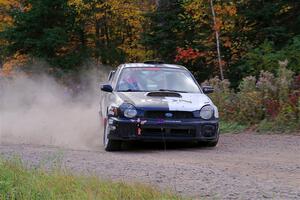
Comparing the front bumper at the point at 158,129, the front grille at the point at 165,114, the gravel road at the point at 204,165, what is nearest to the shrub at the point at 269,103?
the gravel road at the point at 204,165

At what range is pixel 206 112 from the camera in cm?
1120

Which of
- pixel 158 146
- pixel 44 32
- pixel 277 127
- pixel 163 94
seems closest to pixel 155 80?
pixel 163 94

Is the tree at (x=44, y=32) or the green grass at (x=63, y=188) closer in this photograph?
the green grass at (x=63, y=188)

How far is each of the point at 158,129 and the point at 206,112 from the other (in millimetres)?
963

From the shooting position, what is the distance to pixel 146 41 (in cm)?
2703

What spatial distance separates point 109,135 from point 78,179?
3.81 m

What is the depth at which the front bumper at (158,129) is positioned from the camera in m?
10.9

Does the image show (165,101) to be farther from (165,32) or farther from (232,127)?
(165,32)

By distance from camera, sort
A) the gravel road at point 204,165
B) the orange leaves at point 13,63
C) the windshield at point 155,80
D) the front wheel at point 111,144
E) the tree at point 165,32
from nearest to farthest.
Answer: the gravel road at point 204,165 < the front wheel at point 111,144 < the windshield at point 155,80 < the tree at point 165,32 < the orange leaves at point 13,63

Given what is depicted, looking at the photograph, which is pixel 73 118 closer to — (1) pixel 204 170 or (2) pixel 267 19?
(1) pixel 204 170

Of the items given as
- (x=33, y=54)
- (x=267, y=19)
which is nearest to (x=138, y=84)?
(x=267, y=19)

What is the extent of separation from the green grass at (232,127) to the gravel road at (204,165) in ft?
7.12

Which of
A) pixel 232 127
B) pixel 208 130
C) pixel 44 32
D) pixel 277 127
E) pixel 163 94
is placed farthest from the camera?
pixel 44 32

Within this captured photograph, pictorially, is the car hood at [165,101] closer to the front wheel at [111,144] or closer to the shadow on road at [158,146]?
the front wheel at [111,144]
